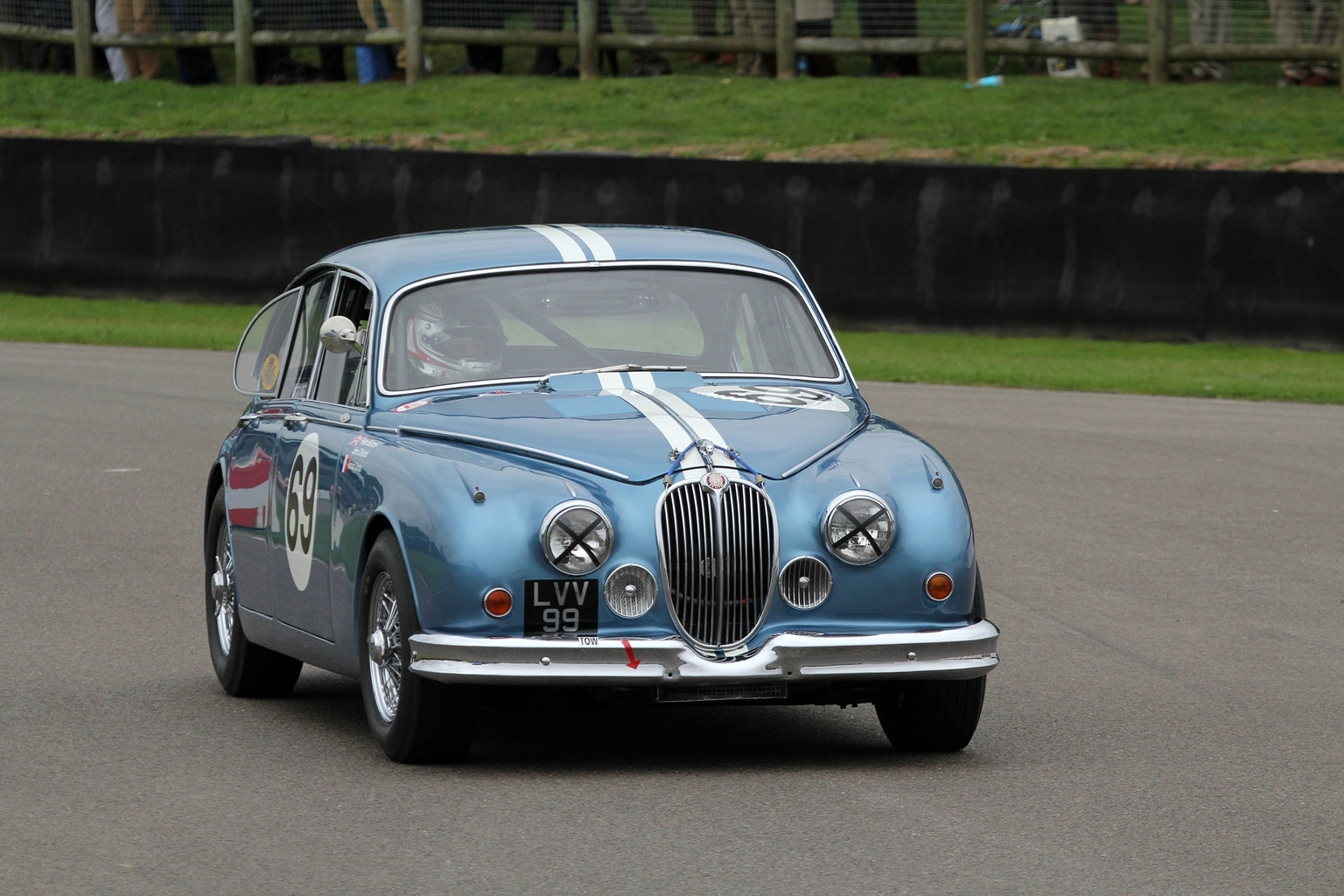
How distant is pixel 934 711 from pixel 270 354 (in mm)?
3177

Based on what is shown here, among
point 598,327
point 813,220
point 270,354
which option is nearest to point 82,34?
point 813,220

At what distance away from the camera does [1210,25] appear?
25.3 meters

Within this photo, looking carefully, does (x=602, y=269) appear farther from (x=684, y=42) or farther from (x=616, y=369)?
(x=684, y=42)

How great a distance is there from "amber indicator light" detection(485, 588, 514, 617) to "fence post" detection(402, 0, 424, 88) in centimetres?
2305

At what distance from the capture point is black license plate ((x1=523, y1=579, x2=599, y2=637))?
19.9 feet

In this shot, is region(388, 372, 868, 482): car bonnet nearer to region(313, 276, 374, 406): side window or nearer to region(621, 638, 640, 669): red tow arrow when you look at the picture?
region(313, 276, 374, 406): side window

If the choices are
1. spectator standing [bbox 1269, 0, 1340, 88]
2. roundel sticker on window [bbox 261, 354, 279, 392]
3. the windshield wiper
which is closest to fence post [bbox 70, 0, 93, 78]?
spectator standing [bbox 1269, 0, 1340, 88]

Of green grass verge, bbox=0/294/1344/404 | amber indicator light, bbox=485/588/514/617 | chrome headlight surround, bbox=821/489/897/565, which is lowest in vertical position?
green grass verge, bbox=0/294/1344/404

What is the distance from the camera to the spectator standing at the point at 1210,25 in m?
25.2

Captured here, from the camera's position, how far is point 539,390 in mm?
6992

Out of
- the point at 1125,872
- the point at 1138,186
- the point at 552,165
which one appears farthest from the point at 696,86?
the point at 1125,872

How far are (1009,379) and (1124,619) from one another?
9673 mm

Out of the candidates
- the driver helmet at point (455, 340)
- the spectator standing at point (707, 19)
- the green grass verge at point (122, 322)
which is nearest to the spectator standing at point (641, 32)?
the spectator standing at point (707, 19)

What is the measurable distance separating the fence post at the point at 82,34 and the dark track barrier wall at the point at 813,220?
25.8ft
